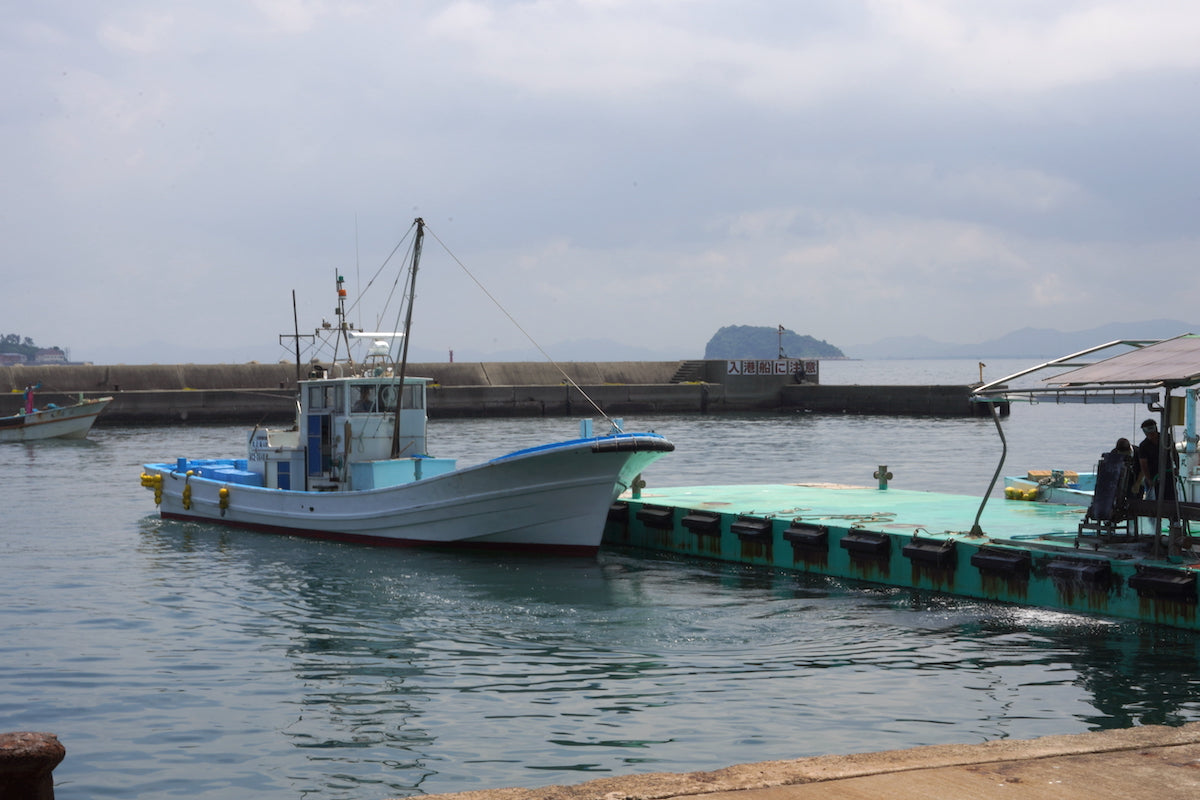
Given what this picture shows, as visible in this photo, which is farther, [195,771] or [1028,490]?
[1028,490]

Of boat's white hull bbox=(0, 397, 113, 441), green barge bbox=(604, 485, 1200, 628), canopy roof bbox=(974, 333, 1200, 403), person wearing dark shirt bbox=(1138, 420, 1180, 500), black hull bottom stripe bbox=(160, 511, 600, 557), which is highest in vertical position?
canopy roof bbox=(974, 333, 1200, 403)

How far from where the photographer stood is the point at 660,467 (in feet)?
121

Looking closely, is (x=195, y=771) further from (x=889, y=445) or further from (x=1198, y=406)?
(x=889, y=445)

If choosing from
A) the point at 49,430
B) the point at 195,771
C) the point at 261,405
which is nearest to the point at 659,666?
the point at 195,771

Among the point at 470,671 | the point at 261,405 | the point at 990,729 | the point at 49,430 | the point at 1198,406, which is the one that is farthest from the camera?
the point at 261,405

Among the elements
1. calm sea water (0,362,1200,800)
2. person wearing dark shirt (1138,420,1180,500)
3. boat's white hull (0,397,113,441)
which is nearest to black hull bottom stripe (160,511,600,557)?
calm sea water (0,362,1200,800)

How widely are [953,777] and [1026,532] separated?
1122cm

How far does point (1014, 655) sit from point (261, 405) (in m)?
55.2

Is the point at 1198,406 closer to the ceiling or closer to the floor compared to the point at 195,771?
closer to the ceiling

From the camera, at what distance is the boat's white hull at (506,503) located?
Result: 62.2 ft

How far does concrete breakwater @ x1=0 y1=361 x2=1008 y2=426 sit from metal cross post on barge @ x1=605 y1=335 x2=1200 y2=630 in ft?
131

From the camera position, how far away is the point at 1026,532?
16.4 m

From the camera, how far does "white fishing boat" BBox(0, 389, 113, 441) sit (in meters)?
51.0

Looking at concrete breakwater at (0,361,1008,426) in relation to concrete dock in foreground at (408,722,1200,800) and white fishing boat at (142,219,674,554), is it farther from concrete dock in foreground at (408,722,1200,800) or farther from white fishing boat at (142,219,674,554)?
concrete dock in foreground at (408,722,1200,800)
